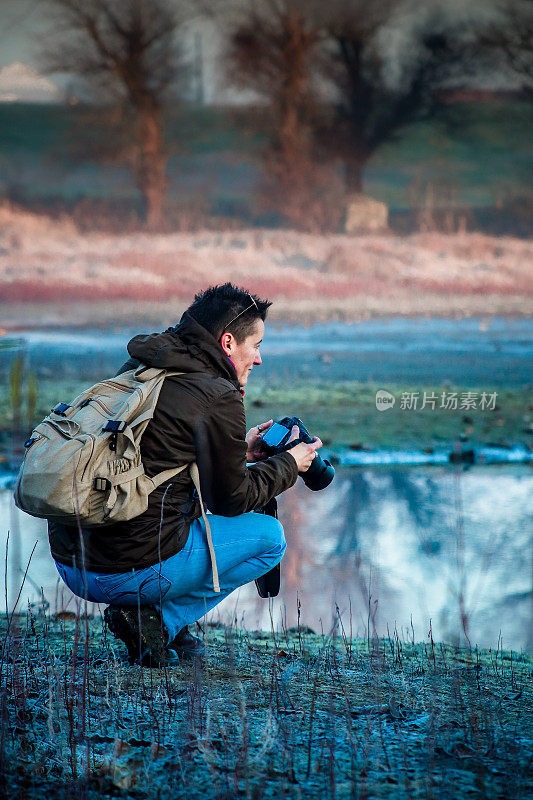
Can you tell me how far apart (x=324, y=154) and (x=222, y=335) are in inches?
386

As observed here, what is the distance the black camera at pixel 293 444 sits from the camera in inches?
113

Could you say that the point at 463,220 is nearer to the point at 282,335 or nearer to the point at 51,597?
the point at 282,335

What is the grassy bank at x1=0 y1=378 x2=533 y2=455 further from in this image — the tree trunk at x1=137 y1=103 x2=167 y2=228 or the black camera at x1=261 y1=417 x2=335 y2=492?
the black camera at x1=261 y1=417 x2=335 y2=492

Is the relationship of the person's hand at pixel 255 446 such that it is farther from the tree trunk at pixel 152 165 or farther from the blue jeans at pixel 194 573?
the tree trunk at pixel 152 165

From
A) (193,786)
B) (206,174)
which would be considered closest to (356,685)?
(193,786)

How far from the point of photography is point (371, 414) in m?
9.30

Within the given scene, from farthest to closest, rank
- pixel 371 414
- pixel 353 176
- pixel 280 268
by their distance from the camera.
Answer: pixel 353 176 → pixel 280 268 → pixel 371 414

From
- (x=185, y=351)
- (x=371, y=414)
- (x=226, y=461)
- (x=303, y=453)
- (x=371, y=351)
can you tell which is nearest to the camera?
(x=226, y=461)

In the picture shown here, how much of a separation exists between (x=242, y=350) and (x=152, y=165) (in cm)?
970

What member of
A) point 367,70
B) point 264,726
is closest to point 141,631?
point 264,726

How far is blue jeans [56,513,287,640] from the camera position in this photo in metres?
2.61

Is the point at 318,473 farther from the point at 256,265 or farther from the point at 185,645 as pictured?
the point at 256,265

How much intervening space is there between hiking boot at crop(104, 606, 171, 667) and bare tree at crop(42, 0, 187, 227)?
31.9ft

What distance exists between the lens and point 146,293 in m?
11.7
